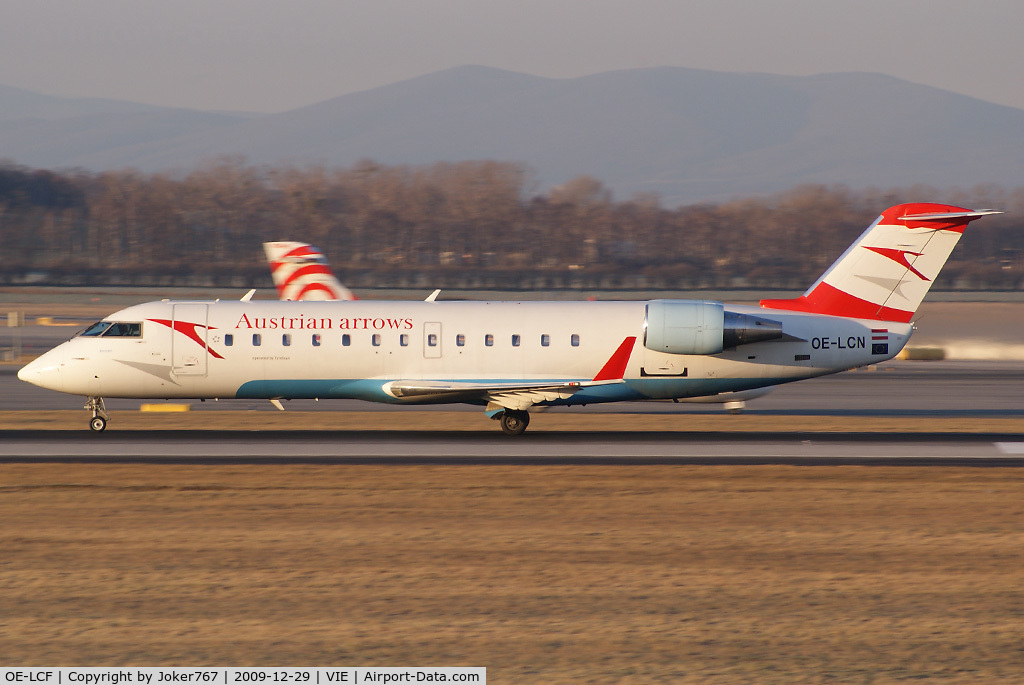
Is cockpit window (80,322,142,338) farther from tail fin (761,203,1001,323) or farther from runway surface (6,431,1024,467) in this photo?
tail fin (761,203,1001,323)

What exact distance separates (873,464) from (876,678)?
42.7 feet

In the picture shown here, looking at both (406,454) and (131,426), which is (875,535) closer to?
(406,454)

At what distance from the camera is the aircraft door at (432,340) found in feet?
84.2

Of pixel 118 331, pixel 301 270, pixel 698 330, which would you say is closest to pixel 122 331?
pixel 118 331

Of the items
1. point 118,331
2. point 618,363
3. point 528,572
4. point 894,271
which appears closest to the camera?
point 528,572

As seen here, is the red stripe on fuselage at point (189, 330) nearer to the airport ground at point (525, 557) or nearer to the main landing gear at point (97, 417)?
the airport ground at point (525, 557)

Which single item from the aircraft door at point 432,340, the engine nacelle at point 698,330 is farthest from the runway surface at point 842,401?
the aircraft door at point 432,340

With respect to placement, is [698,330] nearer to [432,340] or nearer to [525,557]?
[432,340]

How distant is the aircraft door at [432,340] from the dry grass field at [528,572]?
5.36 meters

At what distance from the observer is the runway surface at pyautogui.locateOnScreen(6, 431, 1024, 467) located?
879 inches

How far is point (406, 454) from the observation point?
23.0 metres

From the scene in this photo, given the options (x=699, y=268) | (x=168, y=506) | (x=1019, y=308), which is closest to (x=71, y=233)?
(x=699, y=268)

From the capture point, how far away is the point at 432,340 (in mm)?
25703

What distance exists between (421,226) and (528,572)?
129m
